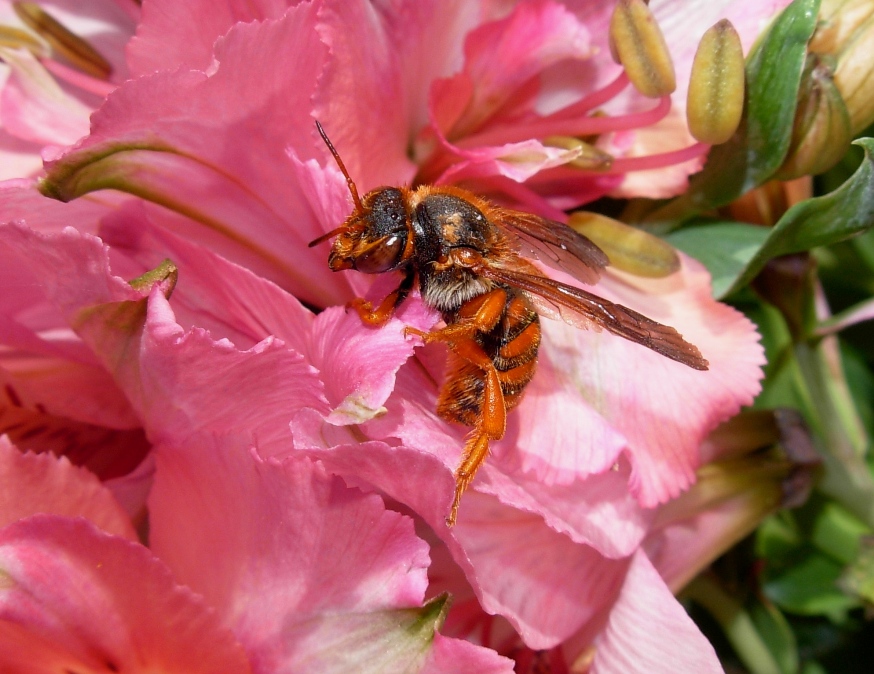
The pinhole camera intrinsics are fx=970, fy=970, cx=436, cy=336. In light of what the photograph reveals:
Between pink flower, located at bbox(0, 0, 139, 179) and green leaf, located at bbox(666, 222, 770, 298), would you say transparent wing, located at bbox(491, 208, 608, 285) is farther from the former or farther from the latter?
pink flower, located at bbox(0, 0, 139, 179)

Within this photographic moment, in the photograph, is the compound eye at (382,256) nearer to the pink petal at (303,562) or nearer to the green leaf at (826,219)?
the pink petal at (303,562)

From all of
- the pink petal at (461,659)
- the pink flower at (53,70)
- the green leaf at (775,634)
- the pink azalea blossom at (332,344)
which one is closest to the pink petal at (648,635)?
the pink azalea blossom at (332,344)

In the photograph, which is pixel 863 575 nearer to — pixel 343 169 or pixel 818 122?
pixel 818 122

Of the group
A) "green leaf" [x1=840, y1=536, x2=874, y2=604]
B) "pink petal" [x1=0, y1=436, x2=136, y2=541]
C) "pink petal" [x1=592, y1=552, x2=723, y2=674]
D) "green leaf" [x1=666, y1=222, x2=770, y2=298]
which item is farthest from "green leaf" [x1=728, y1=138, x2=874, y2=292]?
"pink petal" [x1=0, y1=436, x2=136, y2=541]

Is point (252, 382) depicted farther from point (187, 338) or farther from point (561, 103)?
point (561, 103)

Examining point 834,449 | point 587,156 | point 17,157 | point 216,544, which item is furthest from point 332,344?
point 834,449

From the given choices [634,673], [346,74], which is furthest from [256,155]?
[634,673]
